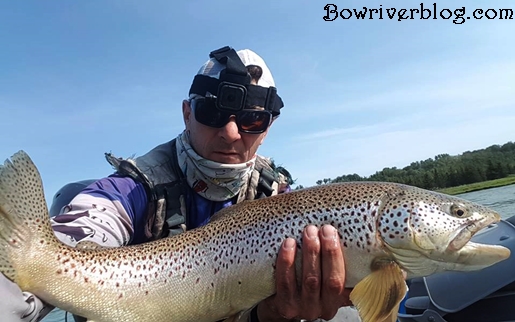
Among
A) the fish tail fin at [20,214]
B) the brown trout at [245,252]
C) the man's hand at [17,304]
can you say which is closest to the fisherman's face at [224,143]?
the brown trout at [245,252]

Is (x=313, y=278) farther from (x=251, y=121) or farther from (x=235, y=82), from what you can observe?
(x=235, y=82)

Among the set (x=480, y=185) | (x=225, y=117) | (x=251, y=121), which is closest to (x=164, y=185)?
(x=225, y=117)

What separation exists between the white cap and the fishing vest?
82cm

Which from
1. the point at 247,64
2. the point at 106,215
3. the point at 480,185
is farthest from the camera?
the point at 480,185

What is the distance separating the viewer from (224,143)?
402 centimetres

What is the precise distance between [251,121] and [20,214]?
6.85ft

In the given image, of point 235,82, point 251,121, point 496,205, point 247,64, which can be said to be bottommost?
point 496,205

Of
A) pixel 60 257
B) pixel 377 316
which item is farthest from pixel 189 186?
pixel 377 316

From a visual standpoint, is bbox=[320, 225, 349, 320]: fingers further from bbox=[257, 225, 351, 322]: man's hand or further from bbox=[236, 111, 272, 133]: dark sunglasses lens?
bbox=[236, 111, 272, 133]: dark sunglasses lens

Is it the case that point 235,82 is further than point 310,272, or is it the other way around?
point 235,82

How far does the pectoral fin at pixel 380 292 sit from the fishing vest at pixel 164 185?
5.33ft

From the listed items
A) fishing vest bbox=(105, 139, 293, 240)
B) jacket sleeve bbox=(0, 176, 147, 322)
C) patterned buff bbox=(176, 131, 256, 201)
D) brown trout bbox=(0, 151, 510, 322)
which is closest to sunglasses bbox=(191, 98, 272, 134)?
patterned buff bbox=(176, 131, 256, 201)

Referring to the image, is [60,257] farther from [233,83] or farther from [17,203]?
[233,83]

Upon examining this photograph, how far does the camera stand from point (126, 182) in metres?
3.79
